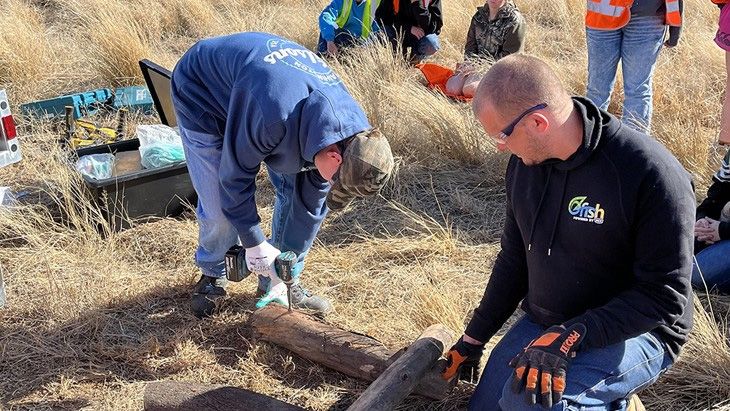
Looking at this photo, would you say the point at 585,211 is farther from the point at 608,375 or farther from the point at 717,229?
the point at 717,229

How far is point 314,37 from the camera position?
27.5 feet

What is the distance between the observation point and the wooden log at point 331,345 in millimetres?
2961

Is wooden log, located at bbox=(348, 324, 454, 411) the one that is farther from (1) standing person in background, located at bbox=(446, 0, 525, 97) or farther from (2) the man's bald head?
(1) standing person in background, located at bbox=(446, 0, 525, 97)

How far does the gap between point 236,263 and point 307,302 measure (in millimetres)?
495

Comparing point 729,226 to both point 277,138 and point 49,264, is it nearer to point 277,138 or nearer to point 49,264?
point 277,138

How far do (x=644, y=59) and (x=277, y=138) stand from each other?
9.44ft

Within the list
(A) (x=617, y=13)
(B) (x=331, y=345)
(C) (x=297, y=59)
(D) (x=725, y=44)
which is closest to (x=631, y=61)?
(A) (x=617, y=13)

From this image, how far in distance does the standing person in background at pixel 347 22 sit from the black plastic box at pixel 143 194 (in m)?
3.30

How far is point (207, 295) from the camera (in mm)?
3617

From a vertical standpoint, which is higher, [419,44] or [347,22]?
[347,22]

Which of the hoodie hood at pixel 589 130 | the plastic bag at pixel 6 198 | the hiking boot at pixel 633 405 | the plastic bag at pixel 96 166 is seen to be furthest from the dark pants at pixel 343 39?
the hiking boot at pixel 633 405

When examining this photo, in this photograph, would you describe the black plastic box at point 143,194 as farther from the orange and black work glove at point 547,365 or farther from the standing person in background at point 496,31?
the standing person in background at point 496,31

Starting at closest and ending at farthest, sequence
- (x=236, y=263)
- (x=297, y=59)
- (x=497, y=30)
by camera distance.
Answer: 1. (x=297, y=59)
2. (x=236, y=263)
3. (x=497, y=30)

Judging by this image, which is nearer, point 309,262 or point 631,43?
point 309,262
